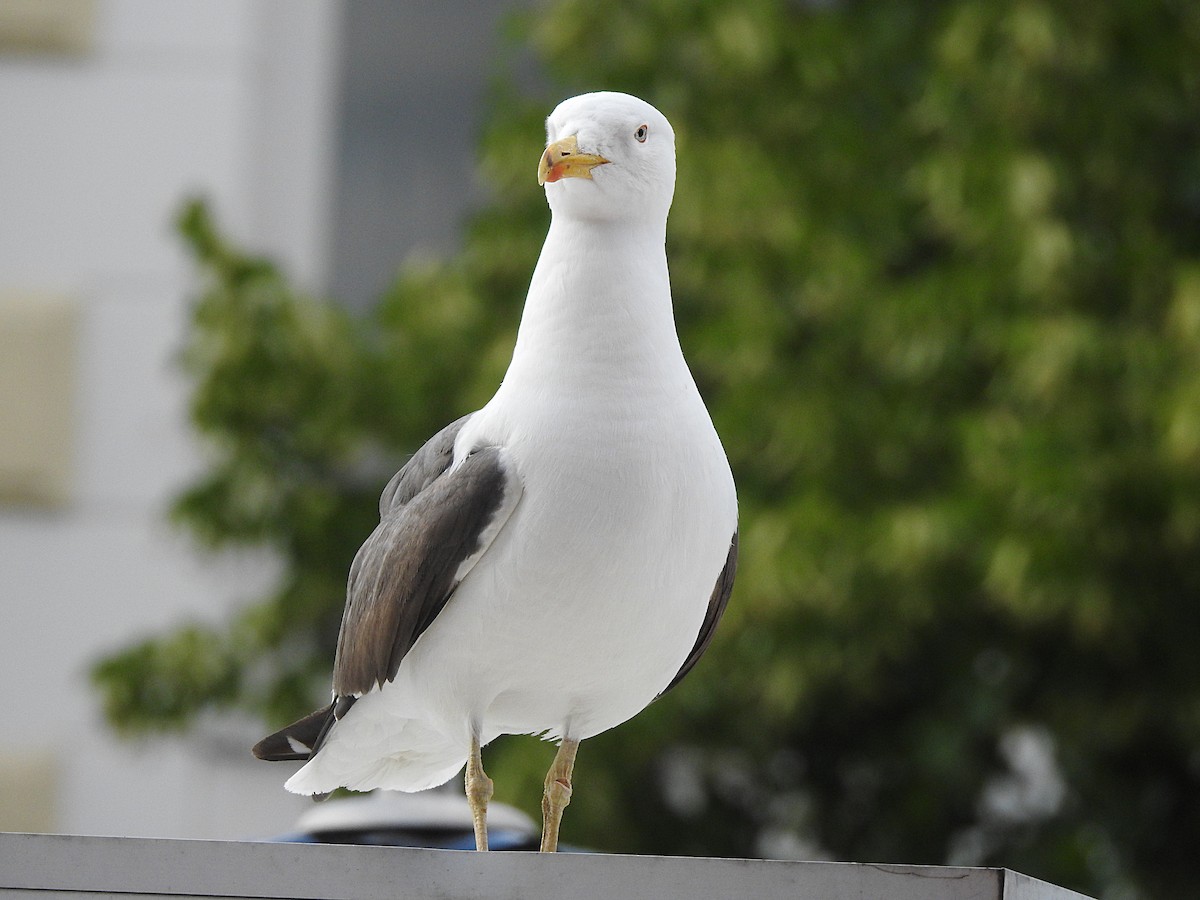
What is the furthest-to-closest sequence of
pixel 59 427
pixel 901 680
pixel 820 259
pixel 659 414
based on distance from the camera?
pixel 59 427
pixel 901 680
pixel 820 259
pixel 659 414

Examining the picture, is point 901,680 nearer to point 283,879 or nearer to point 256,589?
point 256,589

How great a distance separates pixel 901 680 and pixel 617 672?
171 inches

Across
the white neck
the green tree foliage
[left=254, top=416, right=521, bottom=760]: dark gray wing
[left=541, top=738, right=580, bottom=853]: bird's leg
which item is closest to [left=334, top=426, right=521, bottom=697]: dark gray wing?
[left=254, top=416, right=521, bottom=760]: dark gray wing

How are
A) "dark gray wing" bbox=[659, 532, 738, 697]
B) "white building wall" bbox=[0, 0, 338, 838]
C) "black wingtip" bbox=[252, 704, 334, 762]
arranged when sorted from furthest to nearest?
"white building wall" bbox=[0, 0, 338, 838] → "black wingtip" bbox=[252, 704, 334, 762] → "dark gray wing" bbox=[659, 532, 738, 697]

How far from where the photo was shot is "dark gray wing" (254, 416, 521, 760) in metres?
2.14

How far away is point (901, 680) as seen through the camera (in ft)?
20.8

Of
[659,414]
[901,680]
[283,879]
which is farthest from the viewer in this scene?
[901,680]

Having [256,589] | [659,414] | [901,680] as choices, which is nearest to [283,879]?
[659,414]

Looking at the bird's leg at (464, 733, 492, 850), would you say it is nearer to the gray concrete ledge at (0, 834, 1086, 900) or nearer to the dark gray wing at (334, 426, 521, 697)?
the dark gray wing at (334, 426, 521, 697)

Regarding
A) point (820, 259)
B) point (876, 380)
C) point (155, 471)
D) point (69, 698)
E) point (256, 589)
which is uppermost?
point (820, 259)

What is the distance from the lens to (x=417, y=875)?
194 cm

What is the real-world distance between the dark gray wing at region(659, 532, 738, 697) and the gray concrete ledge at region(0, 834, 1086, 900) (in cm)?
45

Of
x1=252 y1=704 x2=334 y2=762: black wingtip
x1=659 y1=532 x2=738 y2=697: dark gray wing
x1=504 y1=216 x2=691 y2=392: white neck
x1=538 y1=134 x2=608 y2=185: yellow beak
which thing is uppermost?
x1=538 y1=134 x2=608 y2=185: yellow beak

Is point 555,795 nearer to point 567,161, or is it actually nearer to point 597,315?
point 597,315
